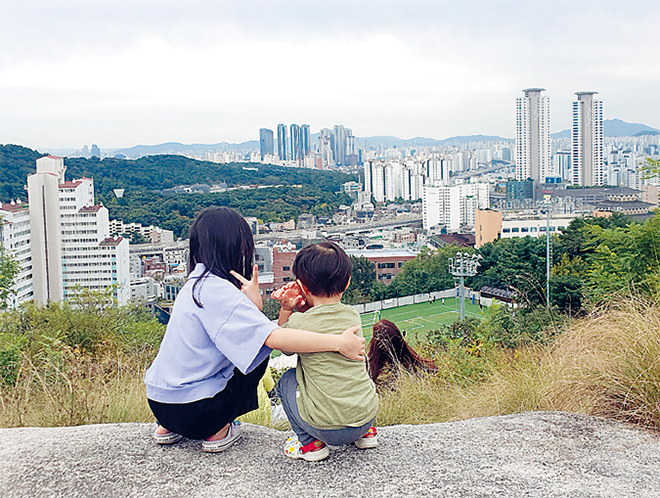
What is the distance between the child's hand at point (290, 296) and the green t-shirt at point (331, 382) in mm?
29

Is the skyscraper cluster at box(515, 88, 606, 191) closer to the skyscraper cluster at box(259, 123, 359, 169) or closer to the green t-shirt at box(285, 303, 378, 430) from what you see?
the skyscraper cluster at box(259, 123, 359, 169)

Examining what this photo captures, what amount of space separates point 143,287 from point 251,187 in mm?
25315

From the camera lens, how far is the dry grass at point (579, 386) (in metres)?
1.34

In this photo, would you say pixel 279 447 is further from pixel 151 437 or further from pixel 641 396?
pixel 641 396

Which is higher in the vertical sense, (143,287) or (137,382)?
(137,382)

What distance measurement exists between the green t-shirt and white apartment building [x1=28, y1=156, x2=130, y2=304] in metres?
18.1

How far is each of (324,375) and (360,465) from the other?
17cm

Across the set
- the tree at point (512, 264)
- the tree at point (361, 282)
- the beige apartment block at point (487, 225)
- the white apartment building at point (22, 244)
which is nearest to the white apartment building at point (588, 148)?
the beige apartment block at point (487, 225)

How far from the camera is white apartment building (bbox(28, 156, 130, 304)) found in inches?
729

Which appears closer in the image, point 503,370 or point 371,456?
point 371,456

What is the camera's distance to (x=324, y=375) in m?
1.09

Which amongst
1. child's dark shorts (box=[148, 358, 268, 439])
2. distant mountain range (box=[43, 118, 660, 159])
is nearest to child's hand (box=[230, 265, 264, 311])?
child's dark shorts (box=[148, 358, 268, 439])

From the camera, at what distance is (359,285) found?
16656mm

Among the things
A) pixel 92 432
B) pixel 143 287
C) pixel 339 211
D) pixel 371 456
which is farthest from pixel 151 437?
pixel 339 211
